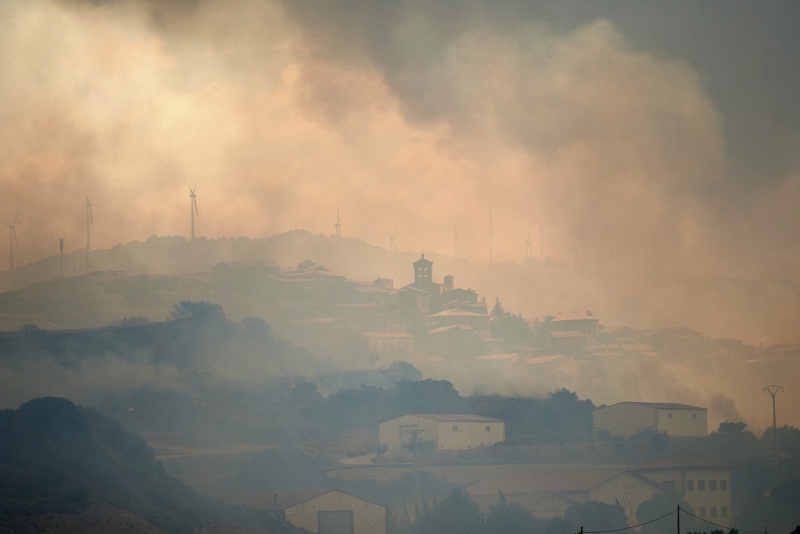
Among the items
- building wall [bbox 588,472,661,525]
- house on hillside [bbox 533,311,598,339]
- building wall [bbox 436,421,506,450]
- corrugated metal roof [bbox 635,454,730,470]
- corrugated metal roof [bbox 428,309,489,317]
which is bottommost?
building wall [bbox 588,472,661,525]

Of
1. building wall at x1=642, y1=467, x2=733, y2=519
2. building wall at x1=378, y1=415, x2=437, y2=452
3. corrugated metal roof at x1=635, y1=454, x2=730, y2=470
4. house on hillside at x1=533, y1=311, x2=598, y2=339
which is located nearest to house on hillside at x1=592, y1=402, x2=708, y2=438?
corrugated metal roof at x1=635, y1=454, x2=730, y2=470

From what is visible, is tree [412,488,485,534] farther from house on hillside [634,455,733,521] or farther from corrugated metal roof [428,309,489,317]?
corrugated metal roof [428,309,489,317]

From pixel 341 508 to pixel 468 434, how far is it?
17.3 meters

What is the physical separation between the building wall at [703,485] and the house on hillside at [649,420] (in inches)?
439

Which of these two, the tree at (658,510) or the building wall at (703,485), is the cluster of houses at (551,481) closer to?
the building wall at (703,485)

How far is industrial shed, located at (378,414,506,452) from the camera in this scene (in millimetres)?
70375

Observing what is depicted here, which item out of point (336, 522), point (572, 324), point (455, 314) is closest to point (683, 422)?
point (336, 522)

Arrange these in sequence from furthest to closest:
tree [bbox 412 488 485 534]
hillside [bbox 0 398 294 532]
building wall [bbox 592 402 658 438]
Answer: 1. building wall [bbox 592 402 658 438]
2. tree [bbox 412 488 485 534]
3. hillside [bbox 0 398 294 532]

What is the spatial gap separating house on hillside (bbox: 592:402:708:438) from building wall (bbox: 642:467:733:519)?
11.2 metres

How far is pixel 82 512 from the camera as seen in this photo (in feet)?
164

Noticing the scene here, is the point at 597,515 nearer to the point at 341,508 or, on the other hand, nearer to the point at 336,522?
the point at 341,508

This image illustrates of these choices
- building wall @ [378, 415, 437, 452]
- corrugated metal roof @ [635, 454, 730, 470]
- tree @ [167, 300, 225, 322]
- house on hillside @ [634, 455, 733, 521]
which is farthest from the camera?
tree @ [167, 300, 225, 322]

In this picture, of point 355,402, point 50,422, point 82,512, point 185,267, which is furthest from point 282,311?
point 82,512

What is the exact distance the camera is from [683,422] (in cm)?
7781
